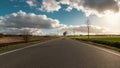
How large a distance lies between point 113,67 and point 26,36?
2208 inches

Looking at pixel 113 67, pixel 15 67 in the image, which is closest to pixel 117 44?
pixel 113 67

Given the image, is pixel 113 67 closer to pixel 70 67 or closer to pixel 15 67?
pixel 70 67

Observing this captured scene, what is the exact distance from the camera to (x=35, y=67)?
8.89m

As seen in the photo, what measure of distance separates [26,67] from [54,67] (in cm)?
130

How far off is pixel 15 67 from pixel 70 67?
2.57 metres

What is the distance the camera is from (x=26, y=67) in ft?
29.1

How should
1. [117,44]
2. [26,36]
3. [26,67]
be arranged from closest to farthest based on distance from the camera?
[26,67]
[117,44]
[26,36]

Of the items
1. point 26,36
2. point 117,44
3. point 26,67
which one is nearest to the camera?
point 26,67

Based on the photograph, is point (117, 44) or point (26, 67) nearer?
point (26, 67)

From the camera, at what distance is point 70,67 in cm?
898

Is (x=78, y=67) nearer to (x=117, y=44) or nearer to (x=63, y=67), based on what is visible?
(x=63, y=67)

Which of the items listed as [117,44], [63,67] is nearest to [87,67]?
[63,67]

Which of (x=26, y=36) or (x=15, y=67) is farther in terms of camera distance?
(x=26, y=36)

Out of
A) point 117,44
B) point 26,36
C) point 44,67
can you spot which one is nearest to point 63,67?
point 44,67
